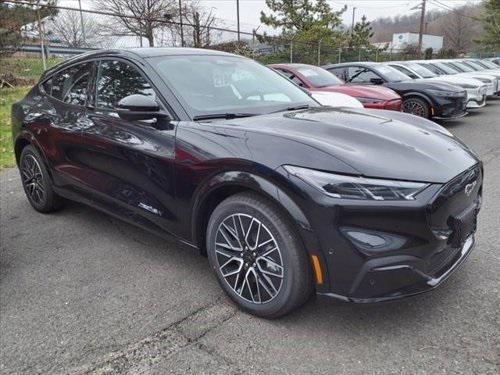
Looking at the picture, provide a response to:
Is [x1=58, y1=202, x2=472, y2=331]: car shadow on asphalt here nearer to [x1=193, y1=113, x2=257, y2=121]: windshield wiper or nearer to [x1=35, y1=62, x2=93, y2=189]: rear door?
[x1=193, y1=113, x2=257, y2=121]: windshield wiper

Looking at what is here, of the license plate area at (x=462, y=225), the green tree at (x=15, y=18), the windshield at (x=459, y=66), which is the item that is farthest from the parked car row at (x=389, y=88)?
the green tree at (x=15, y=18)

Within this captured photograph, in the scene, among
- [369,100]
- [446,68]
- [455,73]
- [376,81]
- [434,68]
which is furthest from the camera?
[446,68]

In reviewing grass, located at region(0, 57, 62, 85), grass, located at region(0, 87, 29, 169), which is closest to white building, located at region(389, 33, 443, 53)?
grass, located at region(0, 57, 62, 85)

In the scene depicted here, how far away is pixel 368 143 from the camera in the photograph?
8.44ft

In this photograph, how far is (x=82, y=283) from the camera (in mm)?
3301

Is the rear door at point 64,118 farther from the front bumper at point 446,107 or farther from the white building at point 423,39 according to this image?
the white building at point 423,39

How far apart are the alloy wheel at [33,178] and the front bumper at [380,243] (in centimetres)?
326

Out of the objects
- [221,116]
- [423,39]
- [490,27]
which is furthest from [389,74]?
[423,39]

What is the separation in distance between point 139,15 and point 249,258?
77.8 ft

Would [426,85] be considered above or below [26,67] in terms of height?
below

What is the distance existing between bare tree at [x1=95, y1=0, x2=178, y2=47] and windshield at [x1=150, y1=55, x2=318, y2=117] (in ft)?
40.5

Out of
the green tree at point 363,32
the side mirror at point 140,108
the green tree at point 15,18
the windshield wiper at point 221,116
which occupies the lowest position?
the windshield wiper at point 221,116

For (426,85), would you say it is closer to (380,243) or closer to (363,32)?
(380,243)

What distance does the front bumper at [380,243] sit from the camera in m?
2.24
